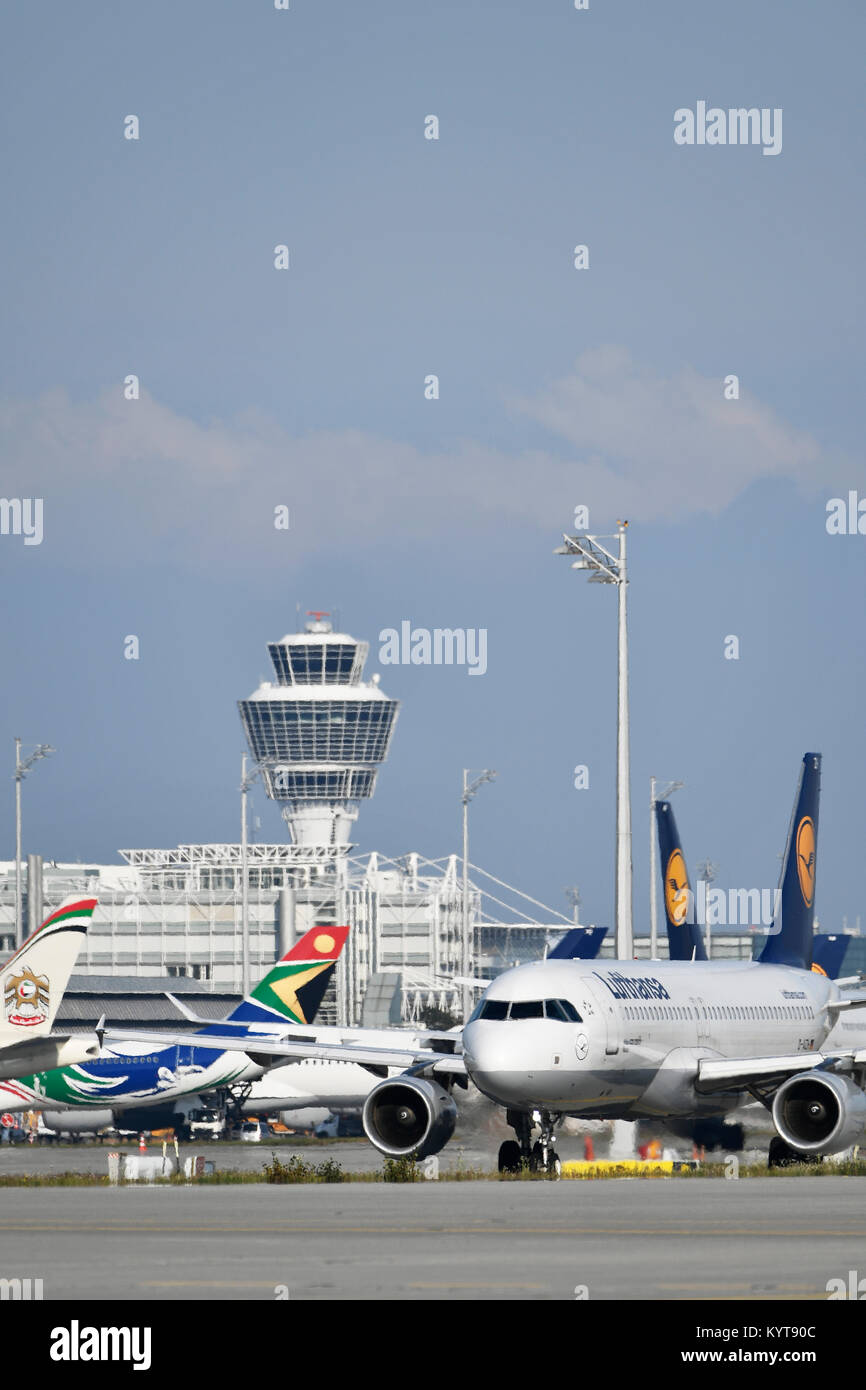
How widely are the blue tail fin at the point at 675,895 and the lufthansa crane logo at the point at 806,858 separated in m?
10.7

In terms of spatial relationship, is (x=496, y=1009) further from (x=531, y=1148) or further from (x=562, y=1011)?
(x=531, y=1148)

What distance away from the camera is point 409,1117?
134ft

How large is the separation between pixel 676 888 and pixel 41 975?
113 feet

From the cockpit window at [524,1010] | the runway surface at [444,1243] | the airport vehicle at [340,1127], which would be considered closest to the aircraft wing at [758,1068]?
the cockpit window at [524,1010]

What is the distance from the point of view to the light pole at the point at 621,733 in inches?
2160

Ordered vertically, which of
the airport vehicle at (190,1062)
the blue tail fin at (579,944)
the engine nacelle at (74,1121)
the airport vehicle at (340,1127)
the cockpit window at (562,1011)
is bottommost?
the airport vehicle at (340,1127)

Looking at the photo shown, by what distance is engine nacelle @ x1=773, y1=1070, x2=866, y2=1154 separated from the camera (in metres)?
39.3

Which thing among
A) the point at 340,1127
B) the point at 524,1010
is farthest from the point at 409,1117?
the point at 340,1127

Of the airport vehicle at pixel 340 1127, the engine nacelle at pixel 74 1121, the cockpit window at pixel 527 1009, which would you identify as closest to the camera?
the cockpit window at pixel 527 1009

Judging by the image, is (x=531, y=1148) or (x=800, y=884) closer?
(x=531, y=1148)

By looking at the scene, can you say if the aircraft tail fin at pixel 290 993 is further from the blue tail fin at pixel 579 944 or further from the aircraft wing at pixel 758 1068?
the aircraft wing at pixel 758 1068
